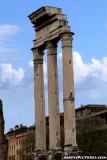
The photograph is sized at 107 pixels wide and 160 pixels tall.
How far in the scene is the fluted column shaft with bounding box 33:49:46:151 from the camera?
53.6m

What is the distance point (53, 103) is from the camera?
51.5 meters

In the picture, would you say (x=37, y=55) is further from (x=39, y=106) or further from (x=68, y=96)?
(x=68, y=96)

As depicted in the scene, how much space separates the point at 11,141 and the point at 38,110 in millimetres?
98315

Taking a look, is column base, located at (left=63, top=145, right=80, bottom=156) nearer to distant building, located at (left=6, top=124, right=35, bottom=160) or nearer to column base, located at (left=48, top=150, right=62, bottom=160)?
column base, located at (left=48, top=150, right=62, bottom=160)

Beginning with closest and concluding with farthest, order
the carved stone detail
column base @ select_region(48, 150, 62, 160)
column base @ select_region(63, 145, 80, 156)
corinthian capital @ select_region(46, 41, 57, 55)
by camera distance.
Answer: column base @ select_region(63, 145, 80, 156) < the carved stone detail < column base @ select_region(48, 150, 62, 160) < corinthian capital @ select_region(46, 41, 57, 55)

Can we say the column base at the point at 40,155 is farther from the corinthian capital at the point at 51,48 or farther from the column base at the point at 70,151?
the corinthian capital at the point at 51,48

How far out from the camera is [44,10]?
174 ft

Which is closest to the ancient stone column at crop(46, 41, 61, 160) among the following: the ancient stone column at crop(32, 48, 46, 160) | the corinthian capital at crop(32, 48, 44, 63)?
the ancient stone column at crop(32, 48, 46, 160)

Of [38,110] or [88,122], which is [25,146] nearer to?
[88,122]

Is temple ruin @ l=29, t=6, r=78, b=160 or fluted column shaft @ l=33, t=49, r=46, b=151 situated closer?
temple ruin @ l=29, t=6, r=78, b=160

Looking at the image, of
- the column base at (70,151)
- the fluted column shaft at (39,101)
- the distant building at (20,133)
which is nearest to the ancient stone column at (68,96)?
the column base at (70,151)

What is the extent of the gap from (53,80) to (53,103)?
7.13 feet

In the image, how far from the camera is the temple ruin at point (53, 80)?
4806 cm

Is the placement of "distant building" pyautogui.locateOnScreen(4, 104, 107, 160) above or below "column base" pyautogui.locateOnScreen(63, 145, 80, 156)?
above
